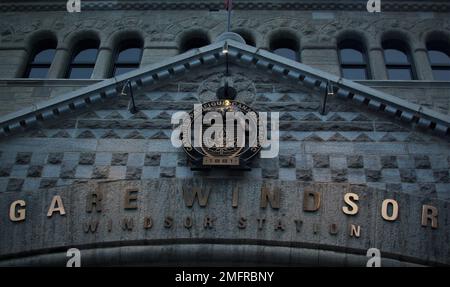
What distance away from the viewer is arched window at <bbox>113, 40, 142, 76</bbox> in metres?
20.5

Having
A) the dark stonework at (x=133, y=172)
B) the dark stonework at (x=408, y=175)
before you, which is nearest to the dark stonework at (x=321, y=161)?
the dark stonework at (x=408, y=175)

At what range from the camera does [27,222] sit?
45.6 ft

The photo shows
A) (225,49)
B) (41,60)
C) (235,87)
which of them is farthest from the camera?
(41,60)

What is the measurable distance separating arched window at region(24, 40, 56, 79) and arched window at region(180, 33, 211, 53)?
4435 millimetres

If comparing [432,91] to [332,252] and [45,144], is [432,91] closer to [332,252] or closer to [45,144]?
[332,252]

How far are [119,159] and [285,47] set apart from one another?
8.54 m

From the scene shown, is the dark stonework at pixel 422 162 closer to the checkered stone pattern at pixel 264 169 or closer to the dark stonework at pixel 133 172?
the checkered stone pattern at pixel 264 169

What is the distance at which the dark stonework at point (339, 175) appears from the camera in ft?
47.1

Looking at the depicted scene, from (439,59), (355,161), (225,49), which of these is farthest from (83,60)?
(439,59)

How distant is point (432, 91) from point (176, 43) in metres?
8.20

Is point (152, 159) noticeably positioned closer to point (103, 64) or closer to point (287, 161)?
point (287, 161)

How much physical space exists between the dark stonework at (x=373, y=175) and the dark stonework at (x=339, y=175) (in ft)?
1.71

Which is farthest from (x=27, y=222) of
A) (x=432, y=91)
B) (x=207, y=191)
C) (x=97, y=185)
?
(x=432, y=91)

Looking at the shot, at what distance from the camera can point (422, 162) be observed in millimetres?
14695
